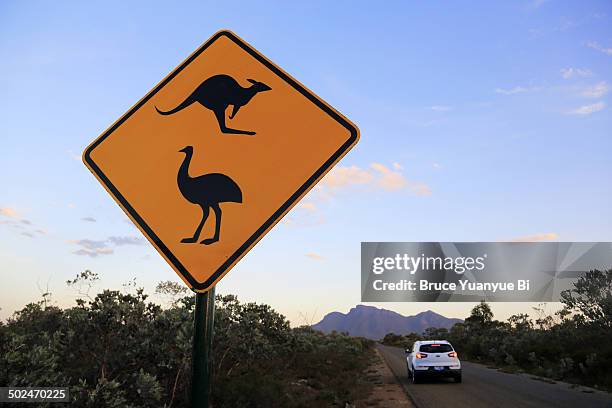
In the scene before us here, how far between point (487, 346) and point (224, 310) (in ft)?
100

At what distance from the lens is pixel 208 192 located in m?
1.88

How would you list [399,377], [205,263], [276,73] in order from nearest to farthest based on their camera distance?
[205,263]
[276,73]
[399,377]

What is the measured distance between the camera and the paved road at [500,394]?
41.4 ft

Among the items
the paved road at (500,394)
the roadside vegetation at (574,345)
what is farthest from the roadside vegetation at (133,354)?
the roadside vegetation at (574,345)

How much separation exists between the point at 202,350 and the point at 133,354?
671 centimetres

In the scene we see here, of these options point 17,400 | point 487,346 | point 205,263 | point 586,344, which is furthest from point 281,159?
point 487,346

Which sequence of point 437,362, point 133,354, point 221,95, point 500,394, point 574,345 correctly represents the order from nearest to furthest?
point 221,95
point 133,354
point 500,394
point 437,362
point 574,345

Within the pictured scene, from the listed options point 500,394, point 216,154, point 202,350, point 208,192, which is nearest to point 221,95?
point 216,154

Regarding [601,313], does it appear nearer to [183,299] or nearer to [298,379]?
[298,379]

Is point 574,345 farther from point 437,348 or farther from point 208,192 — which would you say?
point 208,192

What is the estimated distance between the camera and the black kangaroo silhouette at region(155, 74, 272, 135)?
6.70 feet

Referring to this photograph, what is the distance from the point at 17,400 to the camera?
501 centimetres

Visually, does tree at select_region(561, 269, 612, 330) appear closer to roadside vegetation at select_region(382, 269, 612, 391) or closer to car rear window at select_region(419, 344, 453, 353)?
roadside vegetation at select_region(382, 269, 612, 391)

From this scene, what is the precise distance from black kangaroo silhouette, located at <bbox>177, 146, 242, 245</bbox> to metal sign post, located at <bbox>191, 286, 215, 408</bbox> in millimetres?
247
